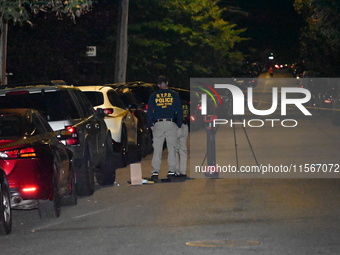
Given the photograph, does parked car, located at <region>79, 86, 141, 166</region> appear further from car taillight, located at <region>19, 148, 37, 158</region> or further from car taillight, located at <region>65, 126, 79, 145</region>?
car taillight, located at <region>19, 148, 37, 158</region>

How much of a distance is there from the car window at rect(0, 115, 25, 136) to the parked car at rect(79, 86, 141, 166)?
722 cm

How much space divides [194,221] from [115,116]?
27.7ft

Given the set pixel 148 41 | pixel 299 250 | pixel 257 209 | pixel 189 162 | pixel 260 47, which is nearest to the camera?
pixel 299 250

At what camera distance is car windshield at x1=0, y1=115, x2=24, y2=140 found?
41.4ft

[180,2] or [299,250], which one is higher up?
[180,2]

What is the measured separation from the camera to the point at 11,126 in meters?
12.8

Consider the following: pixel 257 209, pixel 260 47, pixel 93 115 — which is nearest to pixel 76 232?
pixel 257 209

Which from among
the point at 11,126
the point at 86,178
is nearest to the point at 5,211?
the point at 11,126

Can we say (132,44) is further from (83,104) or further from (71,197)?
(71,197)

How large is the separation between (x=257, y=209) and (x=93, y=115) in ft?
15.2

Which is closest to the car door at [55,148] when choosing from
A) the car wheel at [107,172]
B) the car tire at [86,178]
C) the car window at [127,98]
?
the car tire at [86,178]

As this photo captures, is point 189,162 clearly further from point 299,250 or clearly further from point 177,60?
point 177,60

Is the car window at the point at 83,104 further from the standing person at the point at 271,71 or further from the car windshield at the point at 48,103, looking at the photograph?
the standing person at the point at 271,71

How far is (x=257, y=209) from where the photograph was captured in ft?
44.0
